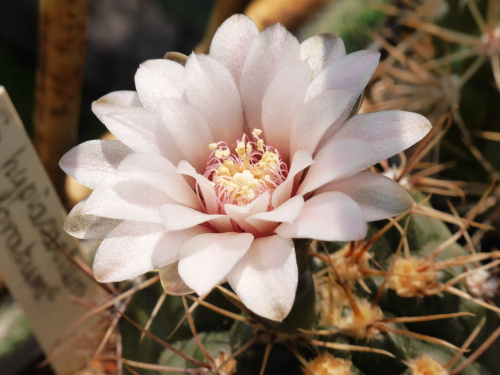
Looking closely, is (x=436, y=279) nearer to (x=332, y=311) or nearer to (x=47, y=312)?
(x=332, y=311)

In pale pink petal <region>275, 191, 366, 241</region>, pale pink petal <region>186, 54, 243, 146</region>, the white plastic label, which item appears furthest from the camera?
the white plastic label

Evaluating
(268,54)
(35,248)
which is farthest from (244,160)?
(35,248)

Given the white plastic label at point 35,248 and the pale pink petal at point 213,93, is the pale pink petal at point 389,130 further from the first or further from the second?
the white plastic label at point 35,248

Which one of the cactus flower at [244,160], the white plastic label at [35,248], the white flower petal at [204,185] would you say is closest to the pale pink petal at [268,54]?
the cactus flower at [244,160]

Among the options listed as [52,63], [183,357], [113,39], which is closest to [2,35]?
[113,39]

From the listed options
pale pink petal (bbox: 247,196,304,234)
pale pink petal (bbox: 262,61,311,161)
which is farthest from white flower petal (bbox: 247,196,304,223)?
pale pink petal (bbox: 262,61,311,161)

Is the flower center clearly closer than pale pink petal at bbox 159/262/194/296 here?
No

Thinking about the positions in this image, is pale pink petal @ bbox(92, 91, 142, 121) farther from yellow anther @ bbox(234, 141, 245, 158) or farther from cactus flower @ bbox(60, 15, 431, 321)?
yellow anther @ bbox(234, 141, 245, 158)

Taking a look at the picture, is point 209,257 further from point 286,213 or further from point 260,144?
point 260,144
